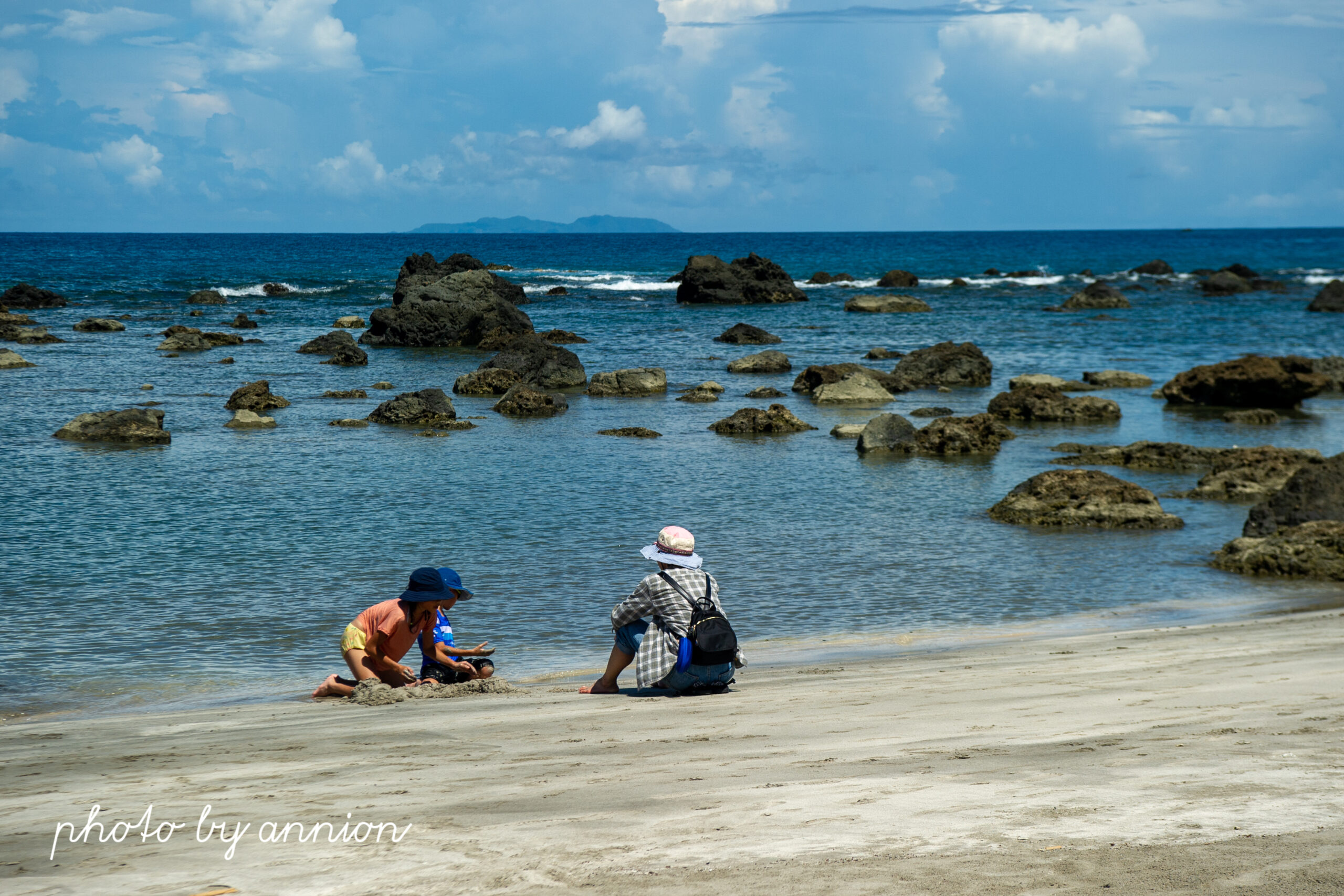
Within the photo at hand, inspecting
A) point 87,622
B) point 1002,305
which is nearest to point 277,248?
point 1002,305

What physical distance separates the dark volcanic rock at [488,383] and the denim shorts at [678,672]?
21.9 metres

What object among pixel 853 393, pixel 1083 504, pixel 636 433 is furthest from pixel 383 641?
pixel 853 393

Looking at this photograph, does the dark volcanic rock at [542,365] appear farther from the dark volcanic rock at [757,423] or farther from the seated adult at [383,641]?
the seated adult at [383,641]

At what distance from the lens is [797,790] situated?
535 cm

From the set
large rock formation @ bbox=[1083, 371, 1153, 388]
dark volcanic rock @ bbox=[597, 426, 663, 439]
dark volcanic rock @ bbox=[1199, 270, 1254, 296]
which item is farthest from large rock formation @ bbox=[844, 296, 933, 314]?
dark volcanic rock @ bbox=[597, 426, 663, 439]

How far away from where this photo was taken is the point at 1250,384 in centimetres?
2720

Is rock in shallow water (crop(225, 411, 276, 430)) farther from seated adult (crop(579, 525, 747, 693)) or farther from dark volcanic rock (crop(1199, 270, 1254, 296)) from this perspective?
dark volcanic rock (crop(1199, 270, 1254, 296))

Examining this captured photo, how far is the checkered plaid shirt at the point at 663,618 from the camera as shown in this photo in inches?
313

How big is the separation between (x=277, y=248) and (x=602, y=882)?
13893 centimetres

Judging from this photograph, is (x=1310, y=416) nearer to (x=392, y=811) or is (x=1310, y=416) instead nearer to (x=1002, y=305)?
(x=392, y=811)

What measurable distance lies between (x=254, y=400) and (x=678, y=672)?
20.1m

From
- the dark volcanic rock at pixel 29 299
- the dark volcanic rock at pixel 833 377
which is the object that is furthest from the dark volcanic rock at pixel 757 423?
the dark volcanic rock at pixel 29 299

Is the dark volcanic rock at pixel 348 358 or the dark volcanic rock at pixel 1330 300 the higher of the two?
the dark volcanic rock at pixel 1330 300

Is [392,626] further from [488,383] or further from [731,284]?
[731,284]
